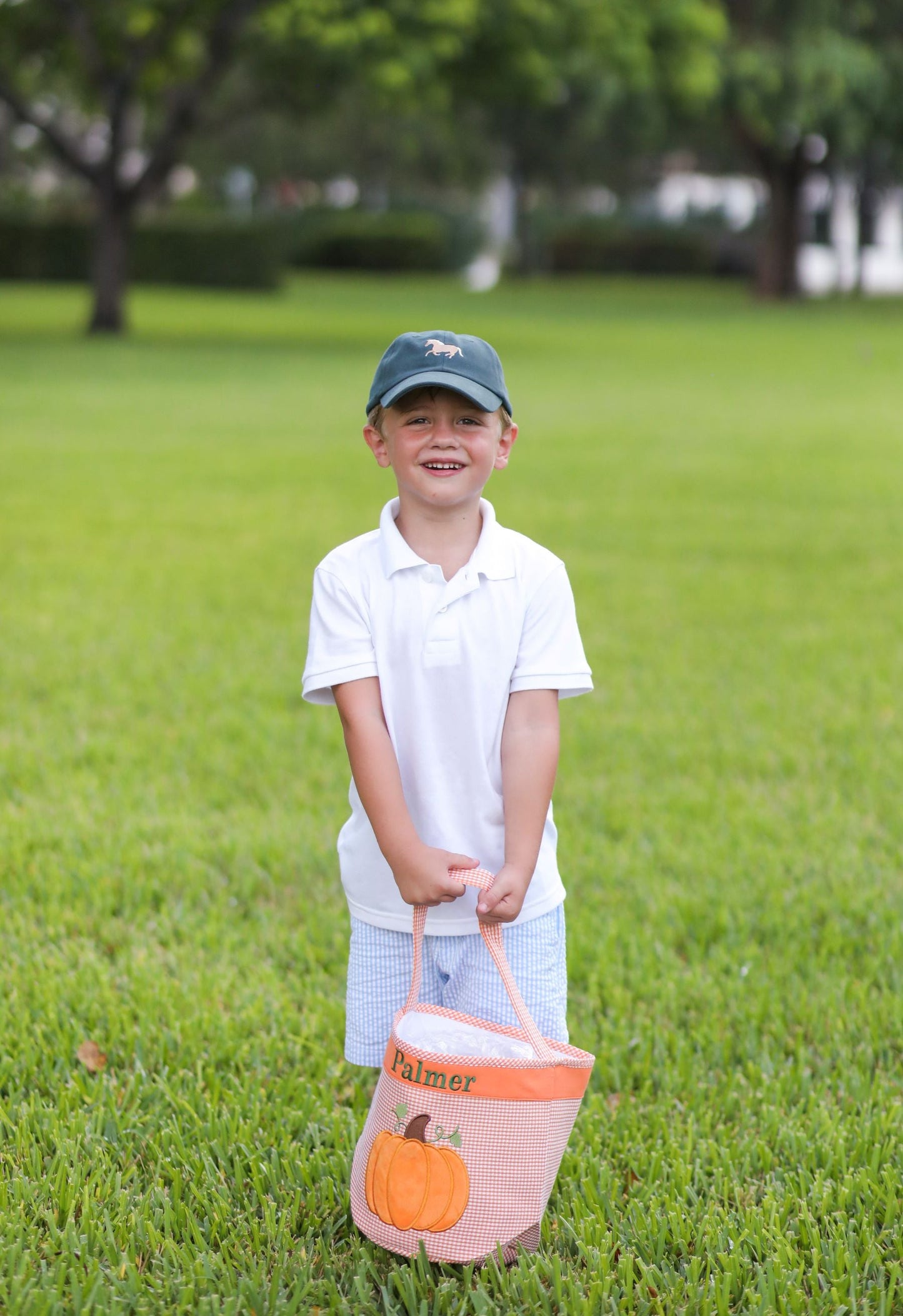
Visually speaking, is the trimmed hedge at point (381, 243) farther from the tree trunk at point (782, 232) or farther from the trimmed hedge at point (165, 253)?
the tree trunk at point (782, 232)

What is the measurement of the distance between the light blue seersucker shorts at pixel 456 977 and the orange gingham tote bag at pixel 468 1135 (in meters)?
0.12

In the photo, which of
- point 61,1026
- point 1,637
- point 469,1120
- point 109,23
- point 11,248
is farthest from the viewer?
point 11,248

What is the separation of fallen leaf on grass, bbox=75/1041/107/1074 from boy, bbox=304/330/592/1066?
2.78ft

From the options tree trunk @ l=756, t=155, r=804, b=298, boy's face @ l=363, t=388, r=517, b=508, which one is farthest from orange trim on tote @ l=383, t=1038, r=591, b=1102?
tree trunk @ l=756, t=155, r=804, b=298

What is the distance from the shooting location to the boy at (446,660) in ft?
6.78

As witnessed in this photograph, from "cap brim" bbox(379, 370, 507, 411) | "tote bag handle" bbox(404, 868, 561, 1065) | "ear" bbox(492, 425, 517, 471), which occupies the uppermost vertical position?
"cap brim" bbox(379, 370, 507, 411)

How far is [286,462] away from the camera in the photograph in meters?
10.5

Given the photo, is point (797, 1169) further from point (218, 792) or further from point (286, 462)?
point (286, 462)

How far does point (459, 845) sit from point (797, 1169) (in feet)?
2.73

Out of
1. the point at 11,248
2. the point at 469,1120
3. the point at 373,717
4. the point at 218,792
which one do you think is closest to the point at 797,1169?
the point at 469,1120

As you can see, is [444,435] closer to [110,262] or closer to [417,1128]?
[417,1128]

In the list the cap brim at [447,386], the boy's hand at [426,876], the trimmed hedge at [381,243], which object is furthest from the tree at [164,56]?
the trimmed hedge at [381,243]

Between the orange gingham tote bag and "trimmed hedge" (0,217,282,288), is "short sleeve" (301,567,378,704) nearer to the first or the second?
the orange gingham tote bag

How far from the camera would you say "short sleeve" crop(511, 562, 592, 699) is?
2139 mm
